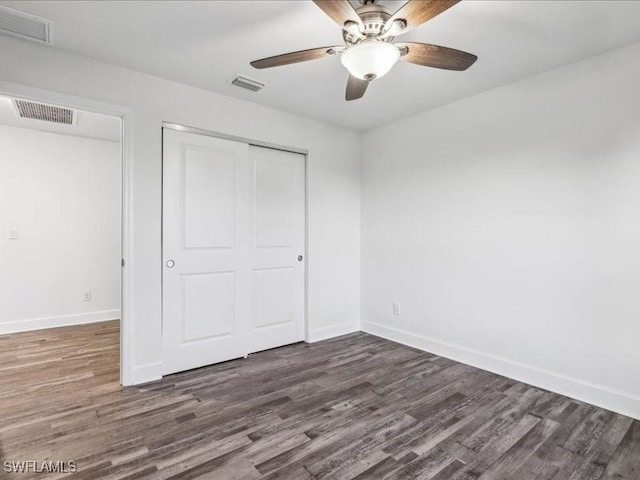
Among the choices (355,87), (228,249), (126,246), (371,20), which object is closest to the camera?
(371,20)

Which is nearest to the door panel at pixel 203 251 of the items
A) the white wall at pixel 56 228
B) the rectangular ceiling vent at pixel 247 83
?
the rectangular ceiling vent at pixel 247 83

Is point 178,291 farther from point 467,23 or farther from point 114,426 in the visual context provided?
point 467,23

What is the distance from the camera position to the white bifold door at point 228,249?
2852mm

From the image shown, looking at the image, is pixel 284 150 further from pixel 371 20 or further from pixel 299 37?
pixel 371 20

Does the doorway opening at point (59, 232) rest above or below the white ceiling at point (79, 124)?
below

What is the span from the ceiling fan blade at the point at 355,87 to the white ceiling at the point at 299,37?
0.88 ft

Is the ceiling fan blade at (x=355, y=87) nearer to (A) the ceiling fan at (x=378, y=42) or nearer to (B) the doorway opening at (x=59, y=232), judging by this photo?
(A) the ceiling fan at (x=378, y=42)

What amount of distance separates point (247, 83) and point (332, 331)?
8.86ft

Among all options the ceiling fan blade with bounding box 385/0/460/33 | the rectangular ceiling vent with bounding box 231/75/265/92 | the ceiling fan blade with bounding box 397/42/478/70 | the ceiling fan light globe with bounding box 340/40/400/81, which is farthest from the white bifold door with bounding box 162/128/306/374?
the ceiling fan blade with bounding box 385/0/460/33

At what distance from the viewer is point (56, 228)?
4.24 meters

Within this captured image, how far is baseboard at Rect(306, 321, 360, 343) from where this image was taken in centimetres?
371

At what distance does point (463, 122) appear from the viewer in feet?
10.3

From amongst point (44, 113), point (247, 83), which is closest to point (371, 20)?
point (247, 83)

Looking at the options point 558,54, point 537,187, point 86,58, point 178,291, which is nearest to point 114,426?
point 178,291
